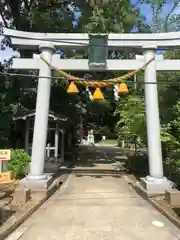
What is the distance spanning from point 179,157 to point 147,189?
6.64 feet

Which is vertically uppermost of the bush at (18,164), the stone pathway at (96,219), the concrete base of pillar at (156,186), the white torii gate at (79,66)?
the white torii gate at (79,66)

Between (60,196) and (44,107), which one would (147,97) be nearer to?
(44,107)

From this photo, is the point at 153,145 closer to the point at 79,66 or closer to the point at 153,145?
the point at 153,145

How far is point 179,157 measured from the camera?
11.8 m

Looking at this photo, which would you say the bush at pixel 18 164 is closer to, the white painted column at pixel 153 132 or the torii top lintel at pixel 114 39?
the torii top lintel at pixel 114 39

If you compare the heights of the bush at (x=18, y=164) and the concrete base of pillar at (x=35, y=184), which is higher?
the bush at (x=18, y=164)

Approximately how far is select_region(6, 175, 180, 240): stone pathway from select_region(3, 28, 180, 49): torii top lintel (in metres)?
5.49

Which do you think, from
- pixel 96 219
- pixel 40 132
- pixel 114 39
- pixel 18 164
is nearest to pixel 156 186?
pixel 96 219

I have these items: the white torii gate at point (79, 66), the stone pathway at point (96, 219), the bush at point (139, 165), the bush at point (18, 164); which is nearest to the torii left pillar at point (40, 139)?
the white torii gate at point (79, 66)

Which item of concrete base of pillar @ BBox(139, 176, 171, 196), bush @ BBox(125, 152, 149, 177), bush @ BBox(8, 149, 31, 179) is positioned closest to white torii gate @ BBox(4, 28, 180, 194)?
concrete base of pillar @ BBox(139, 176, 171, 196)

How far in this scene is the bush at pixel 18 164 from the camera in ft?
43.3

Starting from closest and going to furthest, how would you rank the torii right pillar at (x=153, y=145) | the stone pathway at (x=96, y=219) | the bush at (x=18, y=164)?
the stone pathway at (x=96, y=219), the torii right pillar at (x=153, y=145), the bush at (x=18, y=164)

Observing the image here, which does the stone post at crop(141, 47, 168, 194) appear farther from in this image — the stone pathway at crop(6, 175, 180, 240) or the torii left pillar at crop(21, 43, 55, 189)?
the torii left pillar at crop(21, 43, 55, 189)

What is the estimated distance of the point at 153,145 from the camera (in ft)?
36.7
